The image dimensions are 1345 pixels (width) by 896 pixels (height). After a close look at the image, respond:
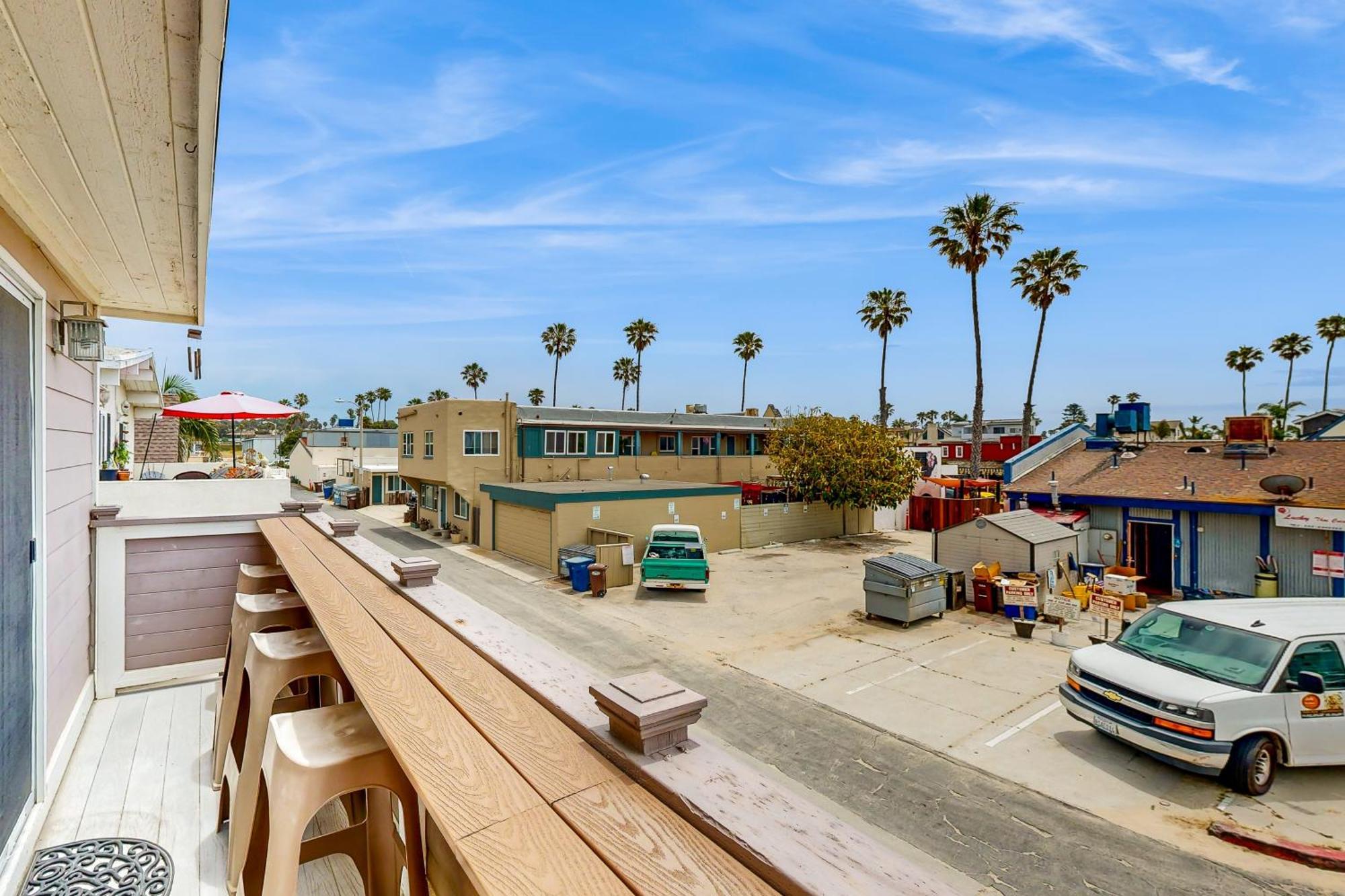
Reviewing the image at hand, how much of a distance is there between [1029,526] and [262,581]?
14762 millimetres

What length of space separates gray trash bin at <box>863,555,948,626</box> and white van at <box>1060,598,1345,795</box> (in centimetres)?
480

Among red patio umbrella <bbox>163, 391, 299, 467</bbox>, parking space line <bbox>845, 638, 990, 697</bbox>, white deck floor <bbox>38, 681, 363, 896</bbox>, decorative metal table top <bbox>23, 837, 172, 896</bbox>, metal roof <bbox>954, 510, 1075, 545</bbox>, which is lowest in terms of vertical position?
parking space line <bbox>845, 638, 990, 697</bbox>

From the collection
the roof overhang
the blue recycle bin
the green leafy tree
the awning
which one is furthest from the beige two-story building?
the roof overhang

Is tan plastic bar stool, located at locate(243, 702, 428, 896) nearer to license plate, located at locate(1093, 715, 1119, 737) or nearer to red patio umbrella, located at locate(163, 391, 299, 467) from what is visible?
license plate, located at locate(1093, 715, 1119, 737)

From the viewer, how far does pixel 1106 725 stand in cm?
709

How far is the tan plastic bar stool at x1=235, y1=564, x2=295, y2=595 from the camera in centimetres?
484

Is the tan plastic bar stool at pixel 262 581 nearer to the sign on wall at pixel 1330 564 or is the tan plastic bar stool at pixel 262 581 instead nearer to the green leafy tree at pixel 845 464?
the sign on wall at pixel 1330 564

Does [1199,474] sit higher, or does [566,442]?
[566,442]

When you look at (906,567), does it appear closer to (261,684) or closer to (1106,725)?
(1106,725)

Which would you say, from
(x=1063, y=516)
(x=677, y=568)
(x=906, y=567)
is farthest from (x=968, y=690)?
(x=1063, y=516)

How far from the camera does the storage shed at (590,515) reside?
1800 cm

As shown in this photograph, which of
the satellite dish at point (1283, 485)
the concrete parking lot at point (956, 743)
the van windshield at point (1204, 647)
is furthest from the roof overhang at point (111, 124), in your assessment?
the satellite dish at point (1283, 485)

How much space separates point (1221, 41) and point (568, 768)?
11098mm

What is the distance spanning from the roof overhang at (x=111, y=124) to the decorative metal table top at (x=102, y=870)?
3837 mm
